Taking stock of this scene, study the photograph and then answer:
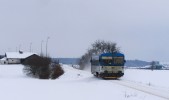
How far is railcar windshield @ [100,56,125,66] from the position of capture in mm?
44719

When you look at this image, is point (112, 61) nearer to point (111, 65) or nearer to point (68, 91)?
point (111, 65)

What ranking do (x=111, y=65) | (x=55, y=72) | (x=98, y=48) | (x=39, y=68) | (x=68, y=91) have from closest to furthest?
(x=68, y=91), (x=111, y=65), (x=39, y=68), (x=55, y=72), (x=98, y=48)

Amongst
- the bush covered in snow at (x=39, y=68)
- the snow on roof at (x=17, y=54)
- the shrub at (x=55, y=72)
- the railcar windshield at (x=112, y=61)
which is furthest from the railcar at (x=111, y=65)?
the snow on roof at (x=17, y=54)

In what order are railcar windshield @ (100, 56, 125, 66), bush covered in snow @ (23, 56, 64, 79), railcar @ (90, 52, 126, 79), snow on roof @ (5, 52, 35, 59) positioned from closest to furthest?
1. railcar @ (90, 52, 126, 79)
2. railcar windshield @ (100, 56, 125, 66)
3. bush covered in snow @ (23, 56, 64, 79)
4. snow on roof @ (5, 52, 35, 59)

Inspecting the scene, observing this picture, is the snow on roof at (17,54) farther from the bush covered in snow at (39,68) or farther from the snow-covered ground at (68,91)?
the snow-covered ground at (68,91)

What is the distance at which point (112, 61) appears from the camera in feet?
147

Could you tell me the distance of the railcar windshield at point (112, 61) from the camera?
44719 mm

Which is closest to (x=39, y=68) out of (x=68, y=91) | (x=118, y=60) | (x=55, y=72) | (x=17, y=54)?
(x=55, y=72)

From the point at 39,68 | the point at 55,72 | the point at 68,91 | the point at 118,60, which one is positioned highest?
the point at 118,60

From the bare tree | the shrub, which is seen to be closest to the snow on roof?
the bare tree

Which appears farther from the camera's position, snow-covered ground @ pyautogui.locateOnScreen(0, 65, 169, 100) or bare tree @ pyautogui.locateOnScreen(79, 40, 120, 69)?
bare tree @ pyautogui.locateOnScreen(79, 40, 120, 69)

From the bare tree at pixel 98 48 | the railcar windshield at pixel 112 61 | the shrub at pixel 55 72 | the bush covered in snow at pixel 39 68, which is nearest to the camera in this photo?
the railcar windshield at pixel 112 61

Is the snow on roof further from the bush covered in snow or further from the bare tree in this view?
the bush covered in snow

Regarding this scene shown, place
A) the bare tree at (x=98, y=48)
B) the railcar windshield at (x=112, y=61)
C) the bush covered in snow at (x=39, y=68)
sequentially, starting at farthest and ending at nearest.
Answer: the bare tree at (x=98, y=48), the bush covered in snow at (x=39, y=68), the railcar windshield at (x=112, y=61)
